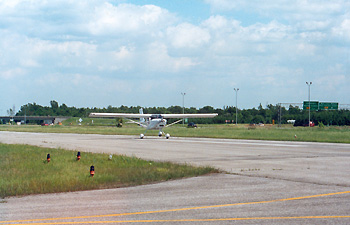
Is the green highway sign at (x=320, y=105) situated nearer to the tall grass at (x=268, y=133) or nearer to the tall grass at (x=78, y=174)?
the tall grass at (x=268, y=133)

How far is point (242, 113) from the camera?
421 ft

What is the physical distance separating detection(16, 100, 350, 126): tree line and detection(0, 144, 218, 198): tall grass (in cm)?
4929

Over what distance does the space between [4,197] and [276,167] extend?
34.7 feet

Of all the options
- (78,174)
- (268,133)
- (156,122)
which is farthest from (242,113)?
(78,174)

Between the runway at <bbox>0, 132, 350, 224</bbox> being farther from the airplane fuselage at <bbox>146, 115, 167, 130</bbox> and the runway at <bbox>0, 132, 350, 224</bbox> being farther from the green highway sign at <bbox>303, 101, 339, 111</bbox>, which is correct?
the green highway sign at <bbox>303, 101, 339, 111</bbox>

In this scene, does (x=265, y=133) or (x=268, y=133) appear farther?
(x=268, y=133)

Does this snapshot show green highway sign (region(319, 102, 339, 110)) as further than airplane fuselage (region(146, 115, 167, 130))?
Yes

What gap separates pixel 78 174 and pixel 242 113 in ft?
379

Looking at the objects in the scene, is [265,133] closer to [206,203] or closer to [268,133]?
[268,133]

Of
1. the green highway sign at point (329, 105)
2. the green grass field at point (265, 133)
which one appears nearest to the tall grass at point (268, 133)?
the green grass field at point (265, 133)

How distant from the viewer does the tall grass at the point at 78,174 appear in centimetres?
1241

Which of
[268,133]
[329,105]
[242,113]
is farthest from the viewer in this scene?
[242,113]

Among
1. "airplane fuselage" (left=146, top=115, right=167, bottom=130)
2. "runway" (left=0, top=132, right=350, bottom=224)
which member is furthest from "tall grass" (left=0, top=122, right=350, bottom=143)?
"runway" (left=0, top=132, right=350, bottom=224)

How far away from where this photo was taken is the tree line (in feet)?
271
